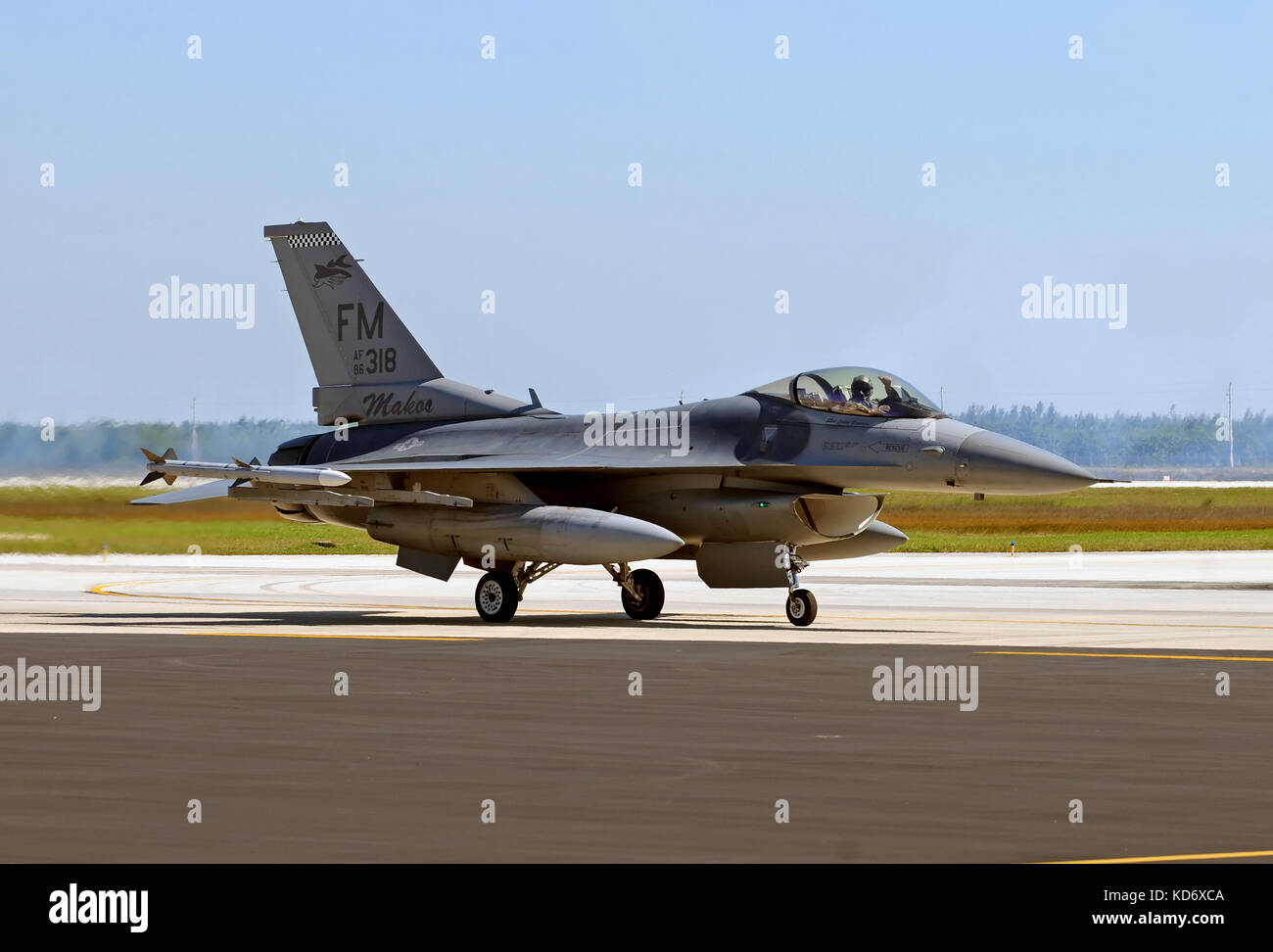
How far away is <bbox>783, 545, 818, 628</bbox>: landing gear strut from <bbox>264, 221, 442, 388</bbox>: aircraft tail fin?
7429mm

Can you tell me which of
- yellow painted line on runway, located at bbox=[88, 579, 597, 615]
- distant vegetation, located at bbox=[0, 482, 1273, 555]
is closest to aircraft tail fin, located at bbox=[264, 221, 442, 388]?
distant vegetation, located at bbox=[0, 482, 1273, 555]

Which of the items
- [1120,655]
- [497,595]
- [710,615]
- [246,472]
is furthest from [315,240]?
[1120,655]

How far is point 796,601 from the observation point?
24.6 m

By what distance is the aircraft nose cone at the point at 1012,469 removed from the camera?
22891 millimetres

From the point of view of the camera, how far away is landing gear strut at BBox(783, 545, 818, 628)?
24.5m

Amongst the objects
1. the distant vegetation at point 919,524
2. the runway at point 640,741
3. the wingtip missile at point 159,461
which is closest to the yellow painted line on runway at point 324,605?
the distant vegetation at point 919,524

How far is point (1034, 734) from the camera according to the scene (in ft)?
41.9

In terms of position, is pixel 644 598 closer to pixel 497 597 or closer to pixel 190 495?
pixel 497 597

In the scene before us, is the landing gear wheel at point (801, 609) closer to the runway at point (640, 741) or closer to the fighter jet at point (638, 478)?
the fighter jet at point (638, 478)

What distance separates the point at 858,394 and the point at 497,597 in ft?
19.5
